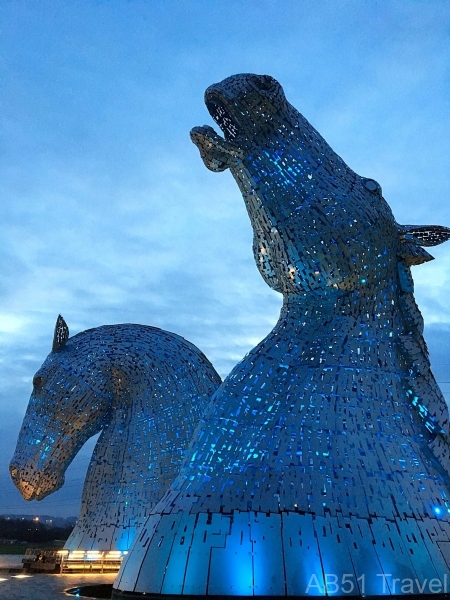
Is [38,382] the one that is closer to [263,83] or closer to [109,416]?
[109,416]

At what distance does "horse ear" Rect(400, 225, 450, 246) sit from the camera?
632 centimetres

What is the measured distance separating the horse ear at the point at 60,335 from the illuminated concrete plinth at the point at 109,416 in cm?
8

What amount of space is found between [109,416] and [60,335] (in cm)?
146

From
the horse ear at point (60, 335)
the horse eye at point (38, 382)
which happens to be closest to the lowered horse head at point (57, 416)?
the horse eye at point (38, 382)

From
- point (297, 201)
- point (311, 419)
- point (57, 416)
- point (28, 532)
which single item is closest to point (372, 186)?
point (297, 201)

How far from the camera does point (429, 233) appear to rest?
6.36m

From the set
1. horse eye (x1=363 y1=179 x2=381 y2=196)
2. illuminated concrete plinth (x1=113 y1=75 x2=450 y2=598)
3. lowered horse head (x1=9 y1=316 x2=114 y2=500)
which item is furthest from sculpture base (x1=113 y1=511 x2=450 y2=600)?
lowered horse head (x1=9 y1=316 x2=114 y2=500)

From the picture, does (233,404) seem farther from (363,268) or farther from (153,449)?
(153,449)

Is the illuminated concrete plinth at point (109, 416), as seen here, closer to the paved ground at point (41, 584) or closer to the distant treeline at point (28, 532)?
the paved ground at point (41, 584)

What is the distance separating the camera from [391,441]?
516 cm

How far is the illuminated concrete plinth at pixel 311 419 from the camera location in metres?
4.38

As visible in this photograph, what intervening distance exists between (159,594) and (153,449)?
430 cm

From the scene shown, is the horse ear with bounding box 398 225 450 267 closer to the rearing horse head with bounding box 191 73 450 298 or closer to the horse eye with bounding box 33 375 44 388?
the rearing horse head with bounding box 191 73 450 298

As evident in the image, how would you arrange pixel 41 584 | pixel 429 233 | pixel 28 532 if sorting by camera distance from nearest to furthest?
pixel 429 233 → pixel 41 584 → pixel 28 532
